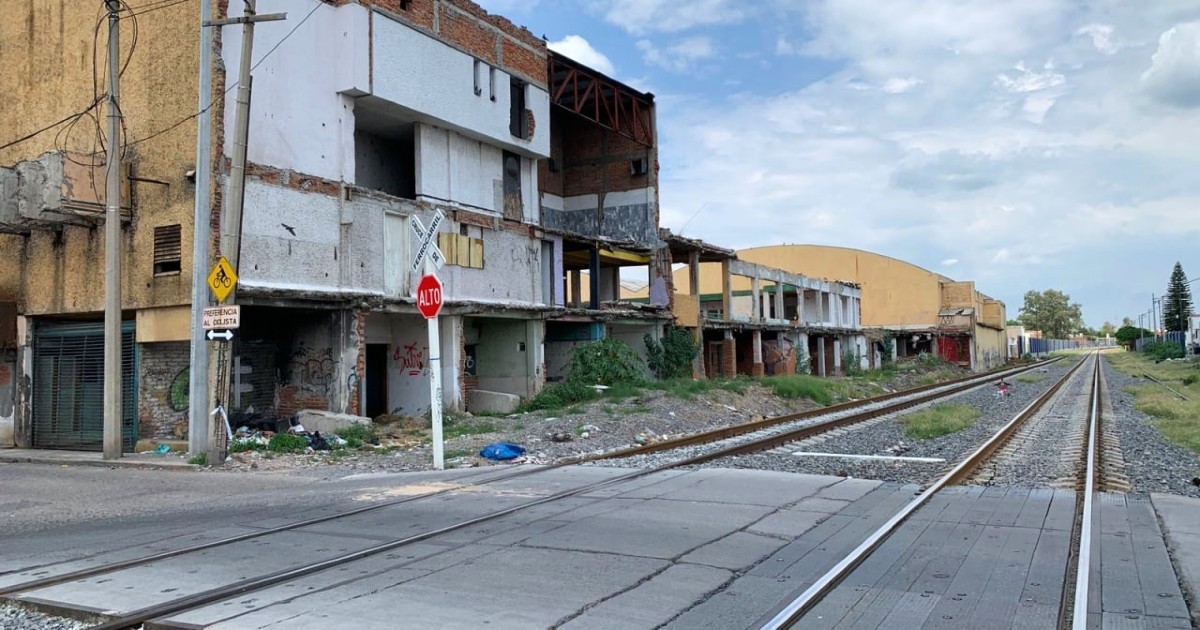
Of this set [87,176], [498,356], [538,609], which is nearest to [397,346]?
[498,356]

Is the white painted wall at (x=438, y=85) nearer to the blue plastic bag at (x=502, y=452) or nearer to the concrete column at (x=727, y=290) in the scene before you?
the blue plastic bag at (x=502, y=452)

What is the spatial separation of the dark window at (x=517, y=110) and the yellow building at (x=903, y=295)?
46762 mm

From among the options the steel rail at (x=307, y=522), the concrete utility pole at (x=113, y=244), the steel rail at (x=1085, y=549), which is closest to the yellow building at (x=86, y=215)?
the concrete utility pole at (x=113, y=244)

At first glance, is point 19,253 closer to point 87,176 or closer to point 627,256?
point 87,176

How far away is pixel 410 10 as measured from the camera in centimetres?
2202

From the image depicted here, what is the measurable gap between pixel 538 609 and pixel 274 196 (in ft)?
49.8

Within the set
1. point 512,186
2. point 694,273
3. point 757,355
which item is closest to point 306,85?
point 512,186

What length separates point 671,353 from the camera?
108 feet

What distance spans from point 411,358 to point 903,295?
187ft

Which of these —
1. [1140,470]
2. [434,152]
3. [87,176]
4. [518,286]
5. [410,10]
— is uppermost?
[410,10]

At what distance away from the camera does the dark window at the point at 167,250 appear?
677 inches

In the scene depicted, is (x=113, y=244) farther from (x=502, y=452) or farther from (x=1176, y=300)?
(x=1176, y=300)

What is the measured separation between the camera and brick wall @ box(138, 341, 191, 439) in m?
17.6

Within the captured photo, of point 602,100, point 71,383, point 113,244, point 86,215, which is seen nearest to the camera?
point 113,244
